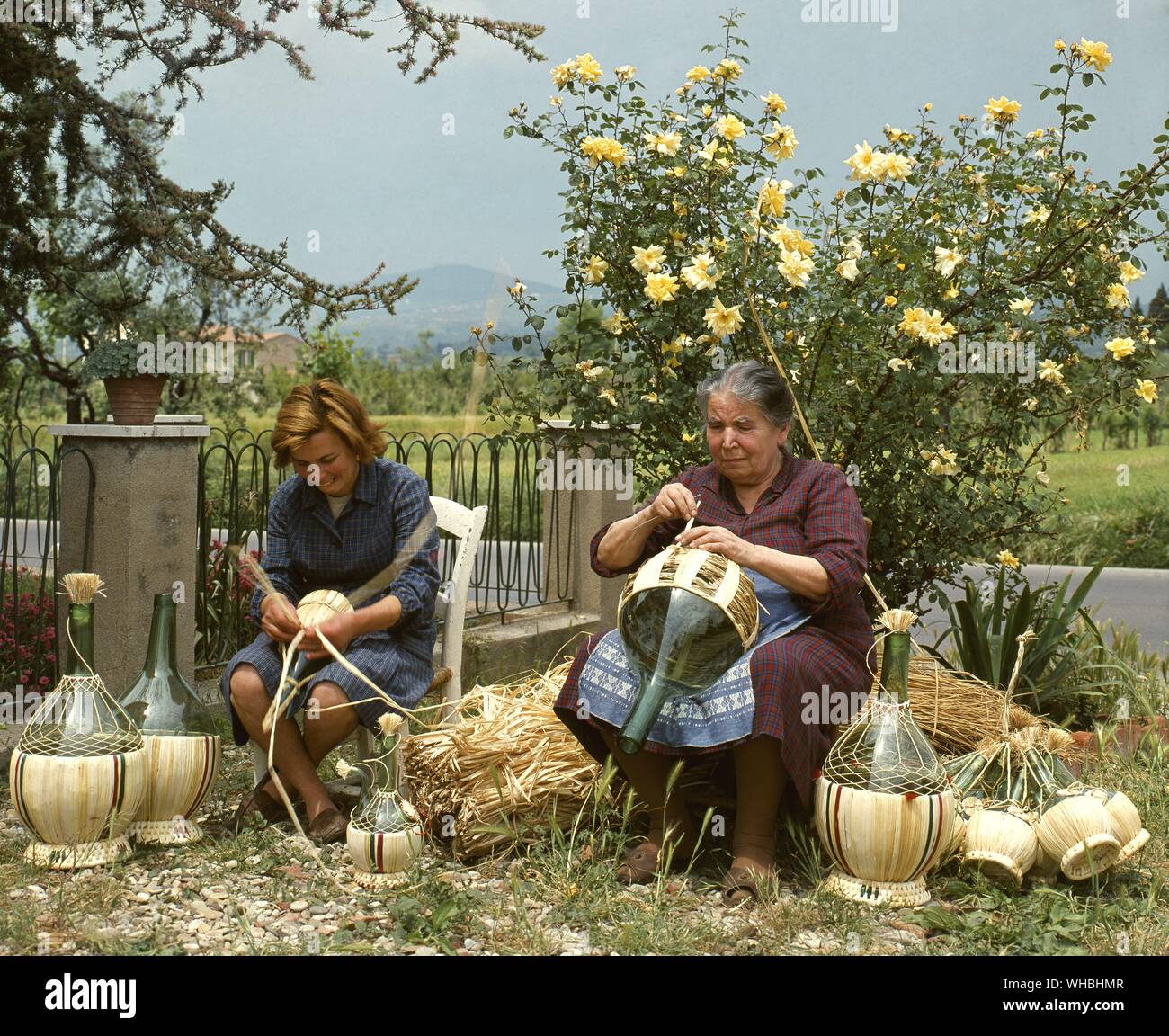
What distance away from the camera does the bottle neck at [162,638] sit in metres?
3.59

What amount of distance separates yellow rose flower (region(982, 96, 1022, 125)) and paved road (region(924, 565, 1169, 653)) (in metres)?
3.68

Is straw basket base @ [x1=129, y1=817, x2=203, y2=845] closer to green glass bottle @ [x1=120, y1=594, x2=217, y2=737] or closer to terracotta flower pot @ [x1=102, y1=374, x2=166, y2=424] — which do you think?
green glass bottle @ [x1=120, y1=594, x2=217, y2=737]

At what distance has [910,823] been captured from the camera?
3092mm

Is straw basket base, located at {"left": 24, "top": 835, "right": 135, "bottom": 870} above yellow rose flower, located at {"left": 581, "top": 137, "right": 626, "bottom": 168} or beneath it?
beneath

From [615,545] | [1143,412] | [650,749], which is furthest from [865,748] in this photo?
[1143,412]

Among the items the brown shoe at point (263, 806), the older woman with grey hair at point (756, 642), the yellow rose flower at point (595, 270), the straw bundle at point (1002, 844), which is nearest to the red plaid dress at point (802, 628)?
the older woman with grey hair at point (756, 642)

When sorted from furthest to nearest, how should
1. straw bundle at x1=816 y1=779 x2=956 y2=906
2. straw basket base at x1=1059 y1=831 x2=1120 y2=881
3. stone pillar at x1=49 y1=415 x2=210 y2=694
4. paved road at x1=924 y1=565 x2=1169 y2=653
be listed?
1. paved road at x1=924 y1=565 x2=1169 y2=653
2. stone pillar at x1=49 y1=415 x2=210 y2=694
3. straw basket base at x1=1059 y1=831 x2=1120 y2=881
4. straw bundle at x1=816 y1=779 x2=956 y2=906

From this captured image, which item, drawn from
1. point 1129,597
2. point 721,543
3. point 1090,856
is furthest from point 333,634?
point 1129,597

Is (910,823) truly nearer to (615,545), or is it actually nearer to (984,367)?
(615,545)

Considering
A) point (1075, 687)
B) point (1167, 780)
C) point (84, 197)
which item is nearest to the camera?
point (1167, 780)

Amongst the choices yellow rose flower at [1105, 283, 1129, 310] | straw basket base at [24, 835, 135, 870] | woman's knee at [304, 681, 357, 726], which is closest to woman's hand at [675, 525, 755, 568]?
woman's knee at [304, 681, 357, 726]

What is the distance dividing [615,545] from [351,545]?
2.83 ft

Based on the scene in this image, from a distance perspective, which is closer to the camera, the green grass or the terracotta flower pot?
the terracotta flower pot

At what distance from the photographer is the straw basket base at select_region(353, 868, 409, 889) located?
3.24 meters
